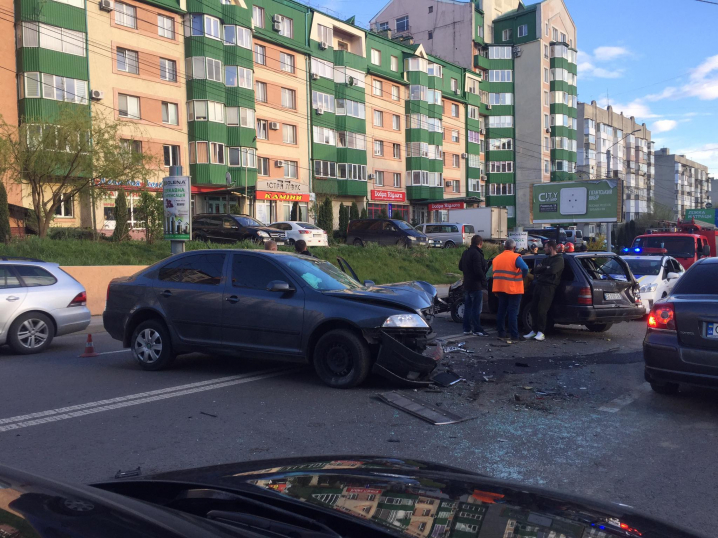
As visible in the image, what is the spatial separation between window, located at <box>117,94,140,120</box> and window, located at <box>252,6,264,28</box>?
10498 mm

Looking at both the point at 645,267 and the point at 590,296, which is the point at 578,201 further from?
the point at 590,296

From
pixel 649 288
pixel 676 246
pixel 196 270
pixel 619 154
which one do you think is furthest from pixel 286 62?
pixel 619 154

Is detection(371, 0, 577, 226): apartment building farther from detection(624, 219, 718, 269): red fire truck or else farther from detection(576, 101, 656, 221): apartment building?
detection(624, 219, 718, 269): red fire truck

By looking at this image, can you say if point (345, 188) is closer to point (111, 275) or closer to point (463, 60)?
point (463, 60)

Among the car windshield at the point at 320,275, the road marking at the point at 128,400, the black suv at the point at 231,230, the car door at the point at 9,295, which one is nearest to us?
the road marking at the point at 128,400

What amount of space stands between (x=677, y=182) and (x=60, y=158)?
4460 inches

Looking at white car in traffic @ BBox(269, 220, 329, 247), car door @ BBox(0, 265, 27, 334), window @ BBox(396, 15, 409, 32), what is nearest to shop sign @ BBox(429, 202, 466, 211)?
window @ BBox(396, 15, 409, 32)

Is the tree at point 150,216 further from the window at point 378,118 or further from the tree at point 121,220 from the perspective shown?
the window at point 378,118

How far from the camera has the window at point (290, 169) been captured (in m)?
43.0

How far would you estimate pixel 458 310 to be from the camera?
44.3 feet

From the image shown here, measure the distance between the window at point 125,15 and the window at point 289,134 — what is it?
39.4 ft

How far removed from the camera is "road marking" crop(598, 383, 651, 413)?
21.1 ft

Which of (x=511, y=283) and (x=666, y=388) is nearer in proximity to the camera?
(x=666, y=388)

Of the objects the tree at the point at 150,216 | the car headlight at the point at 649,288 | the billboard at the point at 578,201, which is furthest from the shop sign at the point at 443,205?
the car headlight at the point at 649,288
